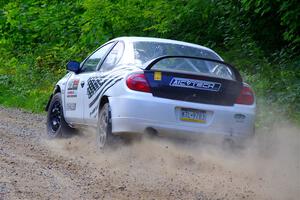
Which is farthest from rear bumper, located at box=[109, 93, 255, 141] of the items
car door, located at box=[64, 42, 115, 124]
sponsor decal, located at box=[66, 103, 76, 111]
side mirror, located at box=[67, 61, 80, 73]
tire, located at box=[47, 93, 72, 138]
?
tire, located at box=[47, 93, 72, 138]

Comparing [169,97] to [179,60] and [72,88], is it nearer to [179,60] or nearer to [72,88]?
[179,60]

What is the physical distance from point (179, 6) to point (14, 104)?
473 centimetres

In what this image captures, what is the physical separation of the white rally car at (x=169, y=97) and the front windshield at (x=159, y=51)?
0.04 ft

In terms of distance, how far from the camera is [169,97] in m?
8.05

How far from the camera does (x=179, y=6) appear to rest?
1642cm

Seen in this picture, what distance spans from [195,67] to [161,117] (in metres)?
0.95

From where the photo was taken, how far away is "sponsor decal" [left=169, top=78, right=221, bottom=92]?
8.09 meters

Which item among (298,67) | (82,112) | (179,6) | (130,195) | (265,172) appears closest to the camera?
(130,195)

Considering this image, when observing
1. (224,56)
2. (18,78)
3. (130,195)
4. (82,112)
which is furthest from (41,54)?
(130,195)

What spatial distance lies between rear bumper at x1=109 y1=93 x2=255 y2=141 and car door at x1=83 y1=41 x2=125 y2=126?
0.59 m

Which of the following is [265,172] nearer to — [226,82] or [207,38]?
[226,82]

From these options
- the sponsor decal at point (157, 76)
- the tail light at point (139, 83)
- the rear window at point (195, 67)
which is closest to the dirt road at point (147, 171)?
the tail light at point (139, 83)

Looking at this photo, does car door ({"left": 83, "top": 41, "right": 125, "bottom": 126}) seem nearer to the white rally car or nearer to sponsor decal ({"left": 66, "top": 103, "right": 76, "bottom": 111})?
the white rally car

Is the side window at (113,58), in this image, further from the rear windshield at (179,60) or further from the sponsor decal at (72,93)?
the sponsor decal at (72,93)
